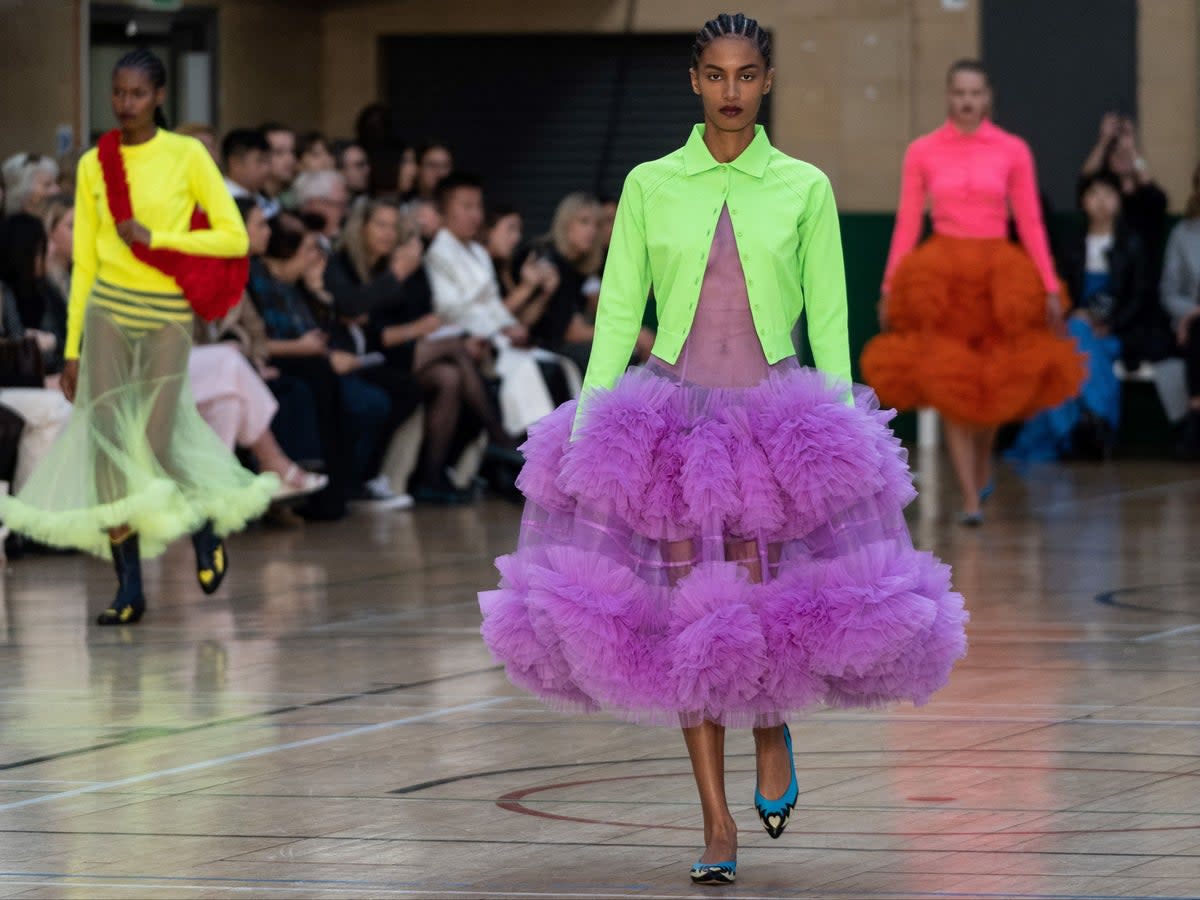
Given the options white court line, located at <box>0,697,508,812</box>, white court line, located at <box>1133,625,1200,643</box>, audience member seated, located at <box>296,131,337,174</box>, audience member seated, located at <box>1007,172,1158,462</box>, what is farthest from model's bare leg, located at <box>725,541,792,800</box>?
audience member seated, located at <box>1007,172,1158,462</box>

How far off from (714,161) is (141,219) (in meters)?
4.26

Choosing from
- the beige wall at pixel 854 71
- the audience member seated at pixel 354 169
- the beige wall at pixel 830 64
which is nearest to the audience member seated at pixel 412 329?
the audience member seated at pixel 354 169

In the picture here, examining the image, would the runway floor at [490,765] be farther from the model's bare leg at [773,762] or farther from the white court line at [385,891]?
the model's bare leg at [773,762]

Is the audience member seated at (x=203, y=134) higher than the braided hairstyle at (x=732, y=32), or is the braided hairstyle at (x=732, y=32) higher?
the audience member seated at (x=203, y=134)

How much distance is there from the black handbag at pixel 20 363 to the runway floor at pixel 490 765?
60.2 inches

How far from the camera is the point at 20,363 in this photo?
1218 cm

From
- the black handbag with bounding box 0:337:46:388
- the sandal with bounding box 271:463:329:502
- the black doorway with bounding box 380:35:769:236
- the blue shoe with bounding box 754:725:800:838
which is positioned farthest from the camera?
the black doorway with bounding box 380:35:769:236

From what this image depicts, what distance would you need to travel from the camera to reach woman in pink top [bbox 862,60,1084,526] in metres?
12.6

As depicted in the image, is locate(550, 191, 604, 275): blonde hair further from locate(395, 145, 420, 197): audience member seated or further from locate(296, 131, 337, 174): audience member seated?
locate(296, 131, 337, 174): audience member seated

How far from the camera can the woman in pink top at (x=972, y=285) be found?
1262 centimetres

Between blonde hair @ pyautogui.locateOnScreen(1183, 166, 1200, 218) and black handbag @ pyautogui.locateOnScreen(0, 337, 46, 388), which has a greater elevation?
blonde hair @ pyautogui.locateOnScreen(1183, 166, 1200, 218)

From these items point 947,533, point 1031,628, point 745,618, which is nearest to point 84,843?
point 745,618

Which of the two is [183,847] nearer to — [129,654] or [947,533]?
[129,654]
